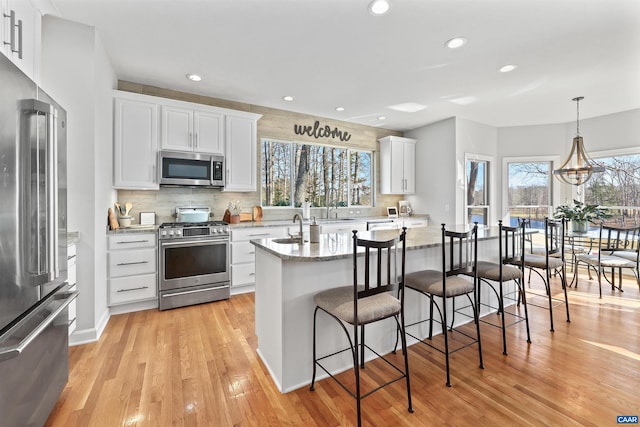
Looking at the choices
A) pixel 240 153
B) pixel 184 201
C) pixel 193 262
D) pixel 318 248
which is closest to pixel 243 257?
pixel 193 262

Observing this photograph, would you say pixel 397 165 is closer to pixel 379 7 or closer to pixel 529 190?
pixel 529 190

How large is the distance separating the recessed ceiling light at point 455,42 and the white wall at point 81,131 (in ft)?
10.8

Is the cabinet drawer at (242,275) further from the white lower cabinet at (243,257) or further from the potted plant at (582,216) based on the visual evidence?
the potted plant at (582,216)

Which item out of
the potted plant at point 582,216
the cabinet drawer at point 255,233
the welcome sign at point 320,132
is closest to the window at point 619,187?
the potted plant at point 582,216

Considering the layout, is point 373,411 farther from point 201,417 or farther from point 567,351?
point 567,351

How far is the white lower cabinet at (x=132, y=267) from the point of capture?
10.2 ft

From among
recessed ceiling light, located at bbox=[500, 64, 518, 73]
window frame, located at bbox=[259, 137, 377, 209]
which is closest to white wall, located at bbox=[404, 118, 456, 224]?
window frame, located at bbox=[259, 137, 377, 209]

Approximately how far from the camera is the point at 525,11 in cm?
230

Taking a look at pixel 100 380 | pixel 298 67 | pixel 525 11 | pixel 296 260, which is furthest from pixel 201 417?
pixel 525 11

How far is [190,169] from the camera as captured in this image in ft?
12.4

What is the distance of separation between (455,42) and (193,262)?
3.68 meters

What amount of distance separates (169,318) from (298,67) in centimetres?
316

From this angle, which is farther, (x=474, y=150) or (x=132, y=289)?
(x=474, y=150)

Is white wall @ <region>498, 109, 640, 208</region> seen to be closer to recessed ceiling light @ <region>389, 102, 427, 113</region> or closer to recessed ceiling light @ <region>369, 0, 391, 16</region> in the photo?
recessed ceiling light @ <region>389, 102, 427, 113</region>
